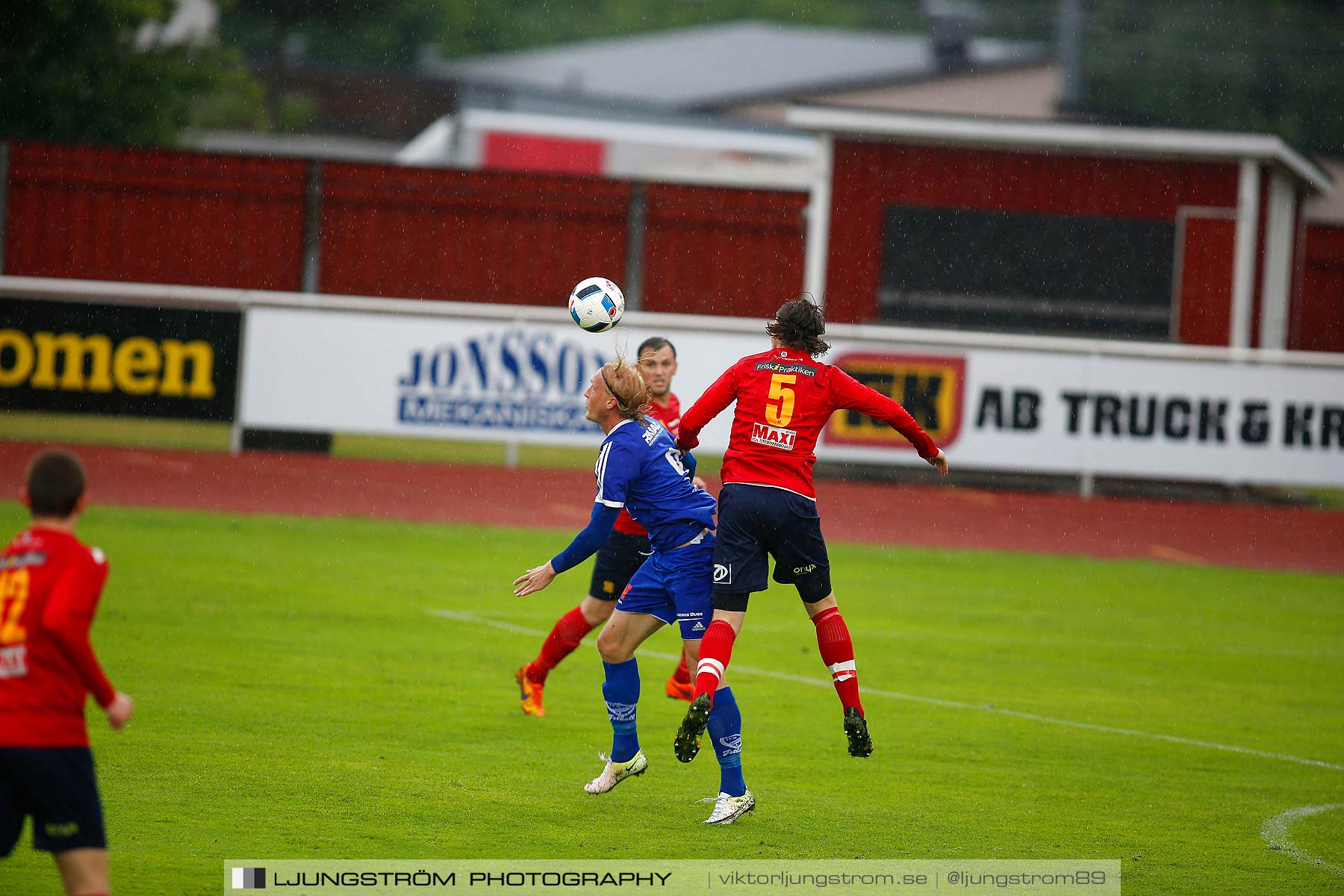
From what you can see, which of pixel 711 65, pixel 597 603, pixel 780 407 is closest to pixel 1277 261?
pixel 597 603

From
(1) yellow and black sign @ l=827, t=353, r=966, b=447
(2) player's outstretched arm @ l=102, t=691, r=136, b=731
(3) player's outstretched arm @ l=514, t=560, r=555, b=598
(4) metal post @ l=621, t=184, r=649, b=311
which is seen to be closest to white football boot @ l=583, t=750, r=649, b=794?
(3) player's outstretched arm @ l=514, t=560, r=555, b=598

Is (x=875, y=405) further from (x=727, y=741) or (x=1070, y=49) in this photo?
(x=1070, y=49)

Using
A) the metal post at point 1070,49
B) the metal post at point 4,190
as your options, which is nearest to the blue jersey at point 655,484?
the metal post at point 4,190

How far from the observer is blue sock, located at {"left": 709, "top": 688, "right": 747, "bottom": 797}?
7375 millimetres

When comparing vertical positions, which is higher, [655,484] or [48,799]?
[655,484]

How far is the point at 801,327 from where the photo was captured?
25.0 feet

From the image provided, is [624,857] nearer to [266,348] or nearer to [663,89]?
[266,348]

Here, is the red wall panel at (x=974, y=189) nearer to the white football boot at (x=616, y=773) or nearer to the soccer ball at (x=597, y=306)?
the soccer ball at (x=597, y=306)

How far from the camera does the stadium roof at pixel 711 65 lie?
Result: 191 feet

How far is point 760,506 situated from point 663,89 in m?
58.8

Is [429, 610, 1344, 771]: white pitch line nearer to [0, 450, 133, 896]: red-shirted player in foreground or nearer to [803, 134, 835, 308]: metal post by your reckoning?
[0, 450, 133, 896]: red-shirted player in foreground

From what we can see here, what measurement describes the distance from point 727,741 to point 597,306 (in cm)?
357

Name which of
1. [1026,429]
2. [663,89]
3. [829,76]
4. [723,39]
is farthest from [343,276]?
[723,39]

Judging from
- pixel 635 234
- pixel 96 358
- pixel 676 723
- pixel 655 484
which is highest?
pixel 635 234
